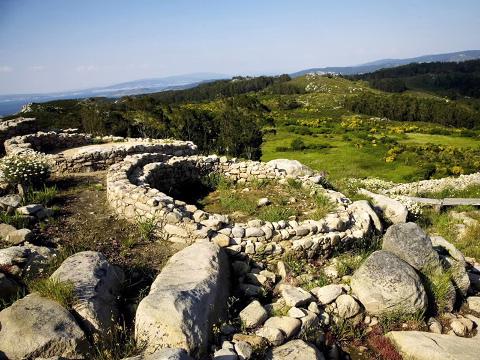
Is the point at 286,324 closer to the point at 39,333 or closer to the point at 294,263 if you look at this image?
the point at 294,263

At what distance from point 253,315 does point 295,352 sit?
1.15 m

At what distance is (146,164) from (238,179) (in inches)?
165

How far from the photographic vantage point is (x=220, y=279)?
767cm

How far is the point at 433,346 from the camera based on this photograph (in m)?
7.00

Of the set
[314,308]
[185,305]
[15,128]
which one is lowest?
[314,308]

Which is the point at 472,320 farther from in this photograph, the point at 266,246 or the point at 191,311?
the point at 191,311

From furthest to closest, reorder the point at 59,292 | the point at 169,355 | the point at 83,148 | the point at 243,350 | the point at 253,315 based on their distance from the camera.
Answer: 1. the point at 83,148
2. the point at 253,315
3. the point at 59,292
4. the point at 243,350
5. the point at 169,355

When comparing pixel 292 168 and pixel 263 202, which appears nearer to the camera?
pixel 263 202

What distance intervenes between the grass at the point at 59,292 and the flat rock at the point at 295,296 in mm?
4094

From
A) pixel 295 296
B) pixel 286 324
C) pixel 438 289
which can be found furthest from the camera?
pixel 438 289

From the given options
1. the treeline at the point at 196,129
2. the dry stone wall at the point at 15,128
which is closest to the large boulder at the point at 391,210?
the dry stone wall at the point at 15,128

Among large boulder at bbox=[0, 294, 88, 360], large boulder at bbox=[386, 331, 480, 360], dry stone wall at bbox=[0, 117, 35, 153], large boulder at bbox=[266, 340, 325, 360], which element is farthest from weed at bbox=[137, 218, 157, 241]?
dry stone wall at bbox=[0, 117, 35, 153]

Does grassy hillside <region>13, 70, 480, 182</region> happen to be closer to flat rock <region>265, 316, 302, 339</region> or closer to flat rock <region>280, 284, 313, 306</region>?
flat rock <region>280, 284, 313, 306</region>

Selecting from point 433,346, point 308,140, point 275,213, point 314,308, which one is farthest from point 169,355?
point 308,140
